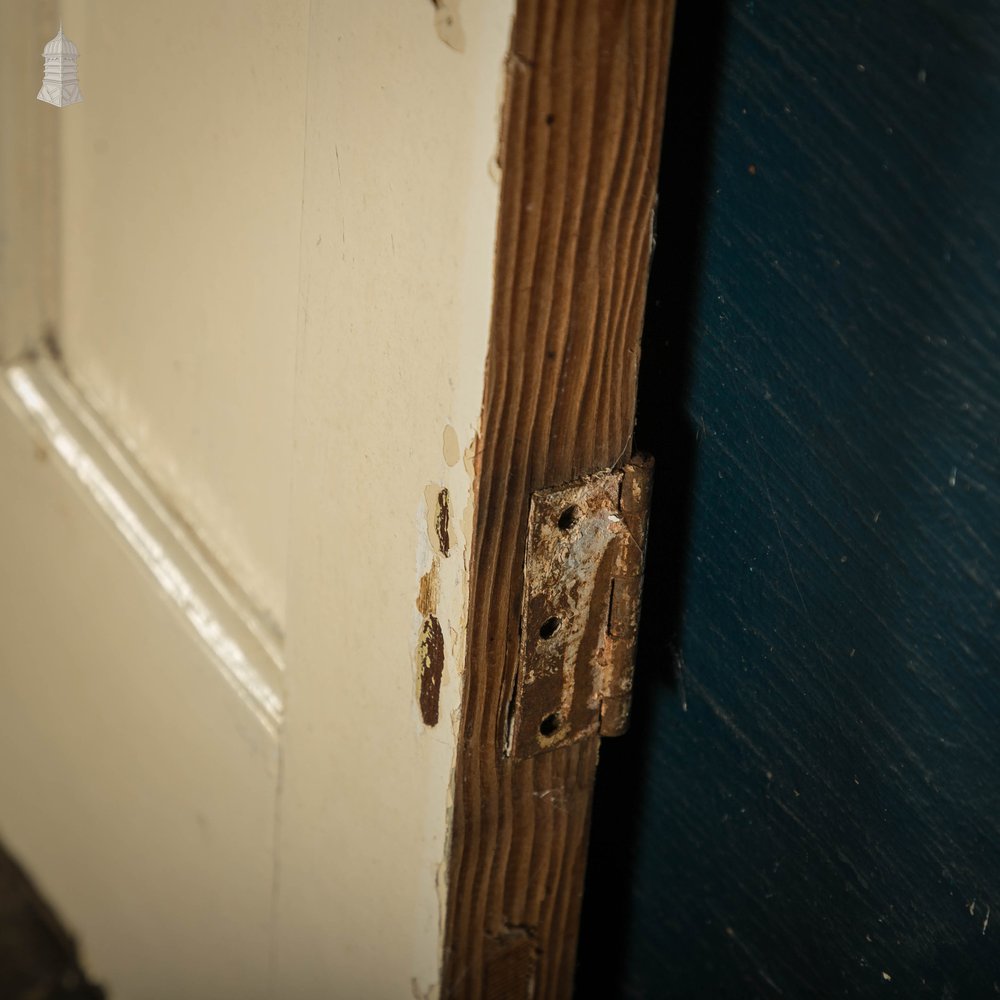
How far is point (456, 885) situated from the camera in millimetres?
760

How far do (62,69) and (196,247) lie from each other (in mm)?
243

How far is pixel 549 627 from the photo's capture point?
689 mm

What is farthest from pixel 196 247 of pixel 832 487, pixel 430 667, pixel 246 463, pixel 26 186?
pixel 832 487

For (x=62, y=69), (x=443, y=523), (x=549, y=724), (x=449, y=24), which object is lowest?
(x=549, y=724)

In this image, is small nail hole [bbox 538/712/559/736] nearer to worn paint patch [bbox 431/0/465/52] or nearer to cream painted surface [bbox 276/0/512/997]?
cream painted surface [bbox 276/0/512/997]

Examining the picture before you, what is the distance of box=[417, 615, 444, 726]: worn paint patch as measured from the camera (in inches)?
28.0

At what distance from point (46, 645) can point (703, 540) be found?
73 cm

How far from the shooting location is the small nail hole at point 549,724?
0.72m

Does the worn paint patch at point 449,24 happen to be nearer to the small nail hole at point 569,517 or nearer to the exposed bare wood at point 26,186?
the small nail hole at point 569,517

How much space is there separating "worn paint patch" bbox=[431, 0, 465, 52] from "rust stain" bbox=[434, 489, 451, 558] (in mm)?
230

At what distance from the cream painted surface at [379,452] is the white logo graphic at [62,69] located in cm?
39

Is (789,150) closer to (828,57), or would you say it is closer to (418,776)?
(828,57)

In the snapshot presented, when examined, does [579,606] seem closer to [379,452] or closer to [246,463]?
[379,452]

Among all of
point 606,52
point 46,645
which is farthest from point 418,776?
point 46,645
